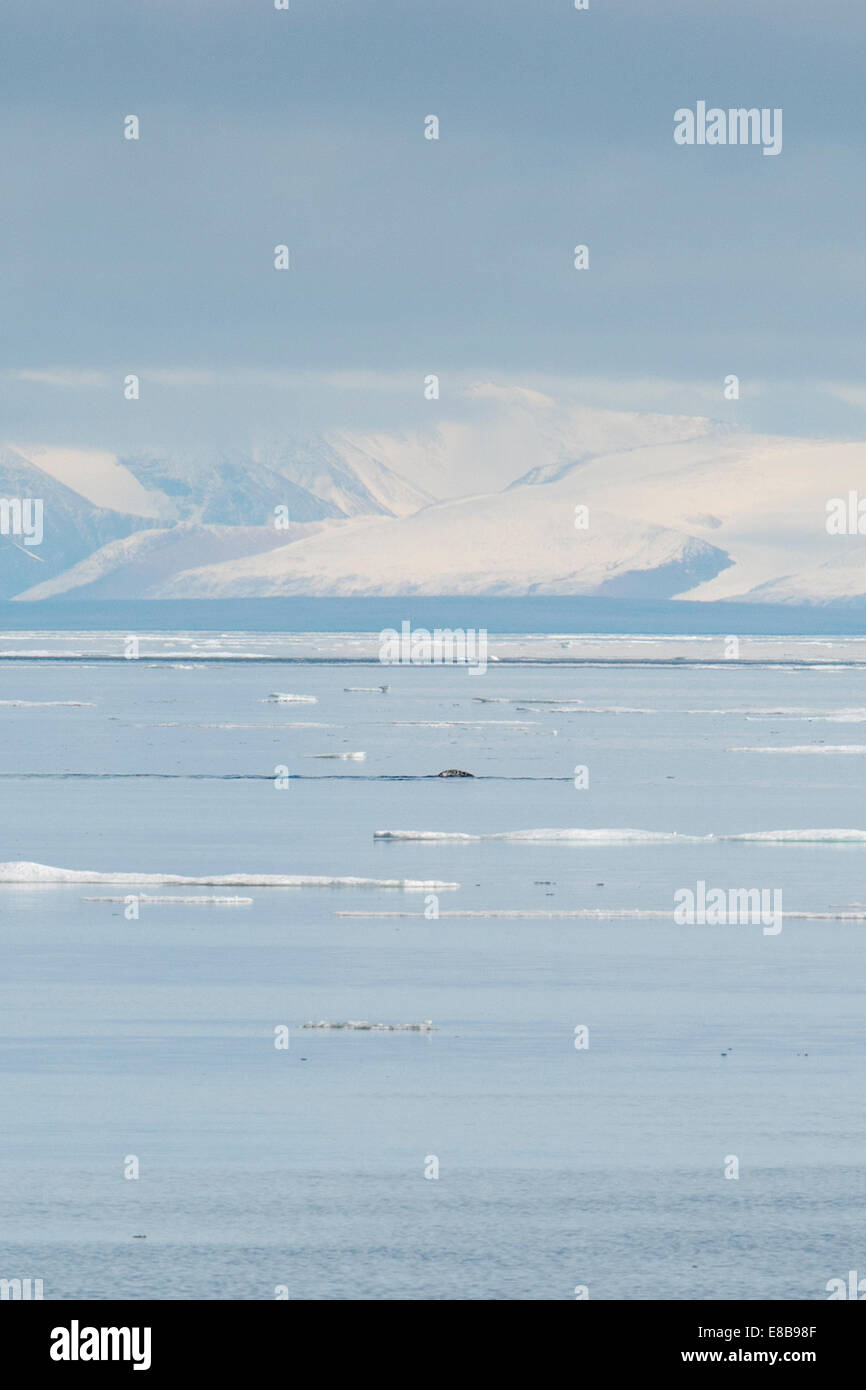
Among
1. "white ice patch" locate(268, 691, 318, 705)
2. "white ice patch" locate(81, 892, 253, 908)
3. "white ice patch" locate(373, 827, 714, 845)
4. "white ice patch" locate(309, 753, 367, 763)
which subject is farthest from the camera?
"white ice patch" locate(268, 691, 318, 705)

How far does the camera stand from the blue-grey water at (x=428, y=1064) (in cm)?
820

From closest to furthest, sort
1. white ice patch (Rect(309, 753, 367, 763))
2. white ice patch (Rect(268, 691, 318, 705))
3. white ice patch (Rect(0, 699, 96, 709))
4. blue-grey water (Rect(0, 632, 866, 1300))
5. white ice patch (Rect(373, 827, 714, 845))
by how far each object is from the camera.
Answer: blue-grey water (Rect(0, 632, 866, 1300)), white ice patch (Rect(373, 827, 714, 845)), white ice patch (Rect(309, 753, 367, 763)), white ice patch (Rect(0, 699, 96, 709)), white ice patch (Rect(268, 691, 318, 705))

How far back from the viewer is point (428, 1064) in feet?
37.2

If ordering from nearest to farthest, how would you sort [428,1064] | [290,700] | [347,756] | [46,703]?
[428,1064] < [347,756] < [46,703] < [290,700]

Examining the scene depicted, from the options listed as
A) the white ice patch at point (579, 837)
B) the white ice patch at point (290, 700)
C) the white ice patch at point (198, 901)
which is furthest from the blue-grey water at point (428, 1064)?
the white ice patch at point (290, 700)

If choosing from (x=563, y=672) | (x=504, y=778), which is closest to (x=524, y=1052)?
(x=504, y=778)

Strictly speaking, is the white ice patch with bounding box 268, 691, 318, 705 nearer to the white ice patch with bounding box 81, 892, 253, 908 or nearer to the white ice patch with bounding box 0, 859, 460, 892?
the white ice patch with bounding box 0, 859, 460, 892

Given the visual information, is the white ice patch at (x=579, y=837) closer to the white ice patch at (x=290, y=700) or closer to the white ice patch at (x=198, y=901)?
the white ice patch at (x=198, y=901)

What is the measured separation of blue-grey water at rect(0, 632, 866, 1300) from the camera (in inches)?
323

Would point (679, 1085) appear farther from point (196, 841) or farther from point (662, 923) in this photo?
point (196, 841)

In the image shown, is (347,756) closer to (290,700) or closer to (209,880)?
(209,880)

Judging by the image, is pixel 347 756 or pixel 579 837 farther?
pixel 347 756

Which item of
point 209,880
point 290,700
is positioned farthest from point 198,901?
point 290,700

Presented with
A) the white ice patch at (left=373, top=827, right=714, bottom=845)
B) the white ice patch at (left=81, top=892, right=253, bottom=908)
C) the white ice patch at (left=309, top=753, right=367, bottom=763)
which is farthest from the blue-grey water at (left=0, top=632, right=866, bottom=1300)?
the white ice patch at (left=309, top=753, right=367, bottom=763)
